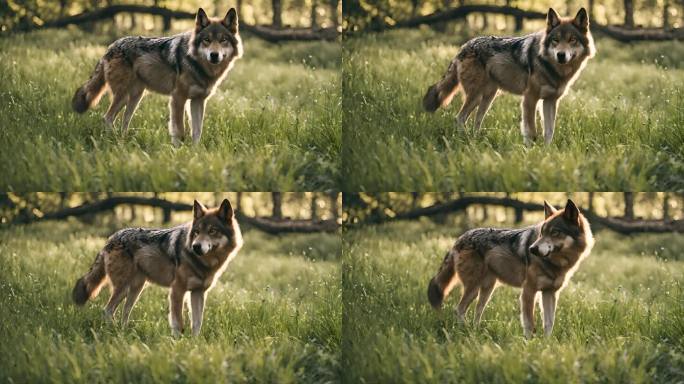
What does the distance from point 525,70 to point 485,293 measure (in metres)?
1.29

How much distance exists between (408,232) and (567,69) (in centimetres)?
129

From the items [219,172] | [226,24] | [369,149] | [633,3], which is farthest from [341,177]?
[633,3]

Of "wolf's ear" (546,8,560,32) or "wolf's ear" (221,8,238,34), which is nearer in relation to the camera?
"wolf's ear" (546,8,560,32)

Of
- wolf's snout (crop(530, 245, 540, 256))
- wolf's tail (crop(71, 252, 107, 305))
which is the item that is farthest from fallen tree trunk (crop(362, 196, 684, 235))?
wolf's tail (crop(71, 252, 107, 305))

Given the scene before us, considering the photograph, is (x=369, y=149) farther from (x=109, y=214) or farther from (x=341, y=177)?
(x=109, y=214)

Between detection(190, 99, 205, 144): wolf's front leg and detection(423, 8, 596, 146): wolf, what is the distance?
129cm

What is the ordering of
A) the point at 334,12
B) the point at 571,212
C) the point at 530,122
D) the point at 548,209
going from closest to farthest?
1. the point at 571,212
2. the point at 548,209
3. the point at 530,122
4. the point at 334,12

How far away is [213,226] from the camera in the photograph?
5.40m

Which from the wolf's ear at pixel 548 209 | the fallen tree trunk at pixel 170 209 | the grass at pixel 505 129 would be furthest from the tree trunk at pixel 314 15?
the wolf's ear at pixel 548 209

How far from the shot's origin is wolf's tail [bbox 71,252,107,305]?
552 cm

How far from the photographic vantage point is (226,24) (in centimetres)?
548

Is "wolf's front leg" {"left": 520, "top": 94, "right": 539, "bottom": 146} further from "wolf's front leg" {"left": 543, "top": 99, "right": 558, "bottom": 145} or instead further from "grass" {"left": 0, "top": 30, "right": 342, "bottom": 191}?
"grass" {"left": 0, "top": 30, "right": 342, "bottom": 191}

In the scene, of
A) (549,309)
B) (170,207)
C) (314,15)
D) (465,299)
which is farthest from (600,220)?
(170,207)

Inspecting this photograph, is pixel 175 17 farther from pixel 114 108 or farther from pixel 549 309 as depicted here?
pixel 549 309
